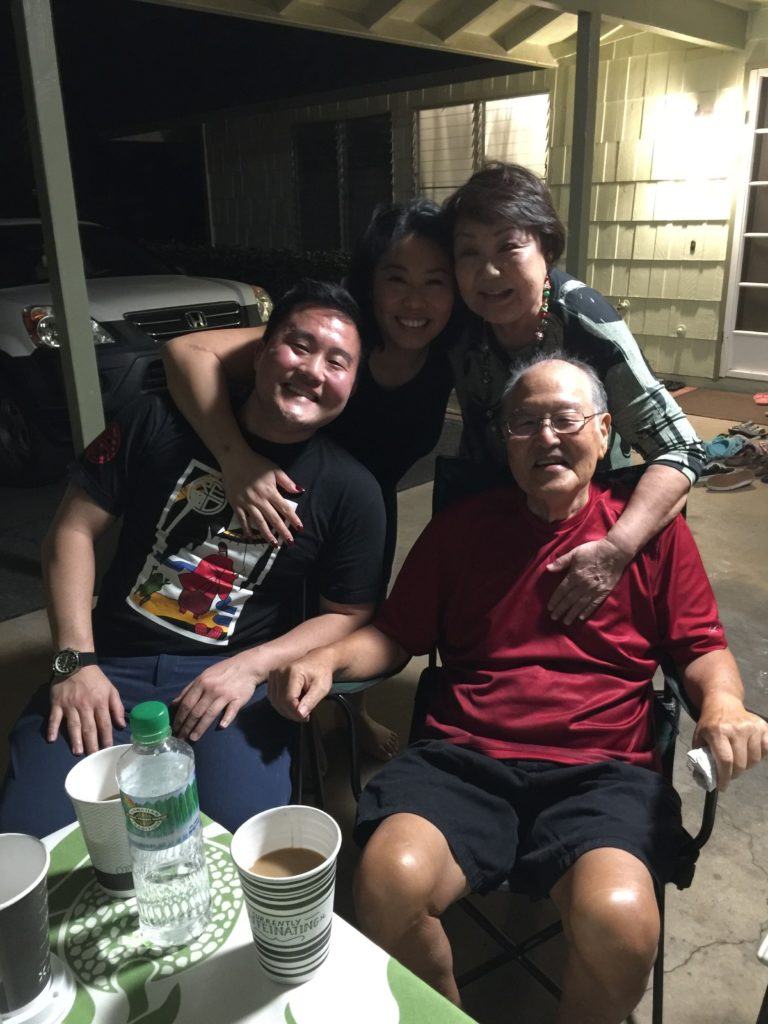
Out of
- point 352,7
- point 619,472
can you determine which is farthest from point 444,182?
point 619,472

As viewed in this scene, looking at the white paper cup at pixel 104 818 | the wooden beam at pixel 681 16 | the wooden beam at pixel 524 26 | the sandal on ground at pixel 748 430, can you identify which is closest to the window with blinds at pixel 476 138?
the wooden beam at pixel 524 26

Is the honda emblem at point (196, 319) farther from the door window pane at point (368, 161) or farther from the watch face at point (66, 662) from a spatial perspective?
the door window pane at point (368, 161)

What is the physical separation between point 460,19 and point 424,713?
4.60 metres

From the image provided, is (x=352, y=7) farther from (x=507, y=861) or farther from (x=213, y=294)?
(x=507, y=861)

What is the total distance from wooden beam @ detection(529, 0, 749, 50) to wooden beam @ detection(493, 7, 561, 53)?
0.74 metres

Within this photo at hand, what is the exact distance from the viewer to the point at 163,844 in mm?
958

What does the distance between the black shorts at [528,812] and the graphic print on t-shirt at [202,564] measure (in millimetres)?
459

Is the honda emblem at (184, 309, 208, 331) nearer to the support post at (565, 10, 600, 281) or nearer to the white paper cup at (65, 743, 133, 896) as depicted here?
the support post at (565, 10, 600, 281)

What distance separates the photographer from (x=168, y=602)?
1.65 m

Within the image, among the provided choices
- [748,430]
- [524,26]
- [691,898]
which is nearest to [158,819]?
[691,898]

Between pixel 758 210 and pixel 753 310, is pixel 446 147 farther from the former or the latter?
pixel 753 310

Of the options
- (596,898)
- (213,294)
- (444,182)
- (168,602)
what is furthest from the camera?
(444,182)

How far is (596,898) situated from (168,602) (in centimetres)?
95

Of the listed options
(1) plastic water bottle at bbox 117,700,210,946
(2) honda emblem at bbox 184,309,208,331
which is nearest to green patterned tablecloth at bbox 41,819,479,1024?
(1) plastic water bottle at bbox 117,700,210,946
